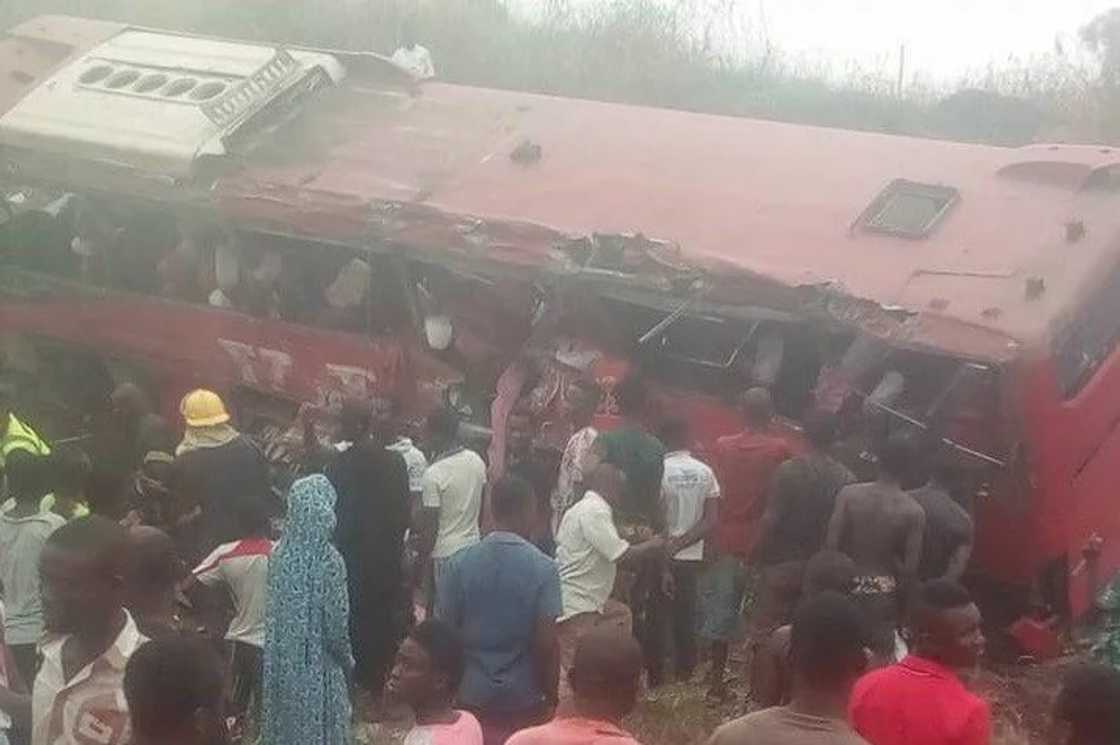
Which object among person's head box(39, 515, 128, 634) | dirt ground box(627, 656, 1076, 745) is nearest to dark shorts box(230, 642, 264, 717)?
dirt ground box(627, 656, 1076, 745)

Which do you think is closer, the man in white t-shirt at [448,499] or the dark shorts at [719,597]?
the man in white t-shirt at [448,499]

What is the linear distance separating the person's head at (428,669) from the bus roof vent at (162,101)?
5.47m

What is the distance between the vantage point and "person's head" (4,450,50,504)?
478 centimetres

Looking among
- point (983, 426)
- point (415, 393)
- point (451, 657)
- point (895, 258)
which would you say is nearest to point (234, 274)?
point (415, 393)

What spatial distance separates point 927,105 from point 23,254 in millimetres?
10526

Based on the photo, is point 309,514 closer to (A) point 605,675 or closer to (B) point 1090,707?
(A) point 605,675

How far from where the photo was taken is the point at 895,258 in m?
6.88

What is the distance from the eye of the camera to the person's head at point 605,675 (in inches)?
125

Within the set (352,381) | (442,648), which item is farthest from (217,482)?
(352,381)

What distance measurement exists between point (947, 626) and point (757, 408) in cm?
268

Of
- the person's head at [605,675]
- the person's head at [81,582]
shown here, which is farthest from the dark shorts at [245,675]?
the person's head at [605,675]

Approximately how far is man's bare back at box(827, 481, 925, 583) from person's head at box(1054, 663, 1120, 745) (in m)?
2.07

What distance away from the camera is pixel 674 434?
6176mm

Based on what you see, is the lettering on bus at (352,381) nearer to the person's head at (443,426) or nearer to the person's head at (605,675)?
the person's head at (443,426)
